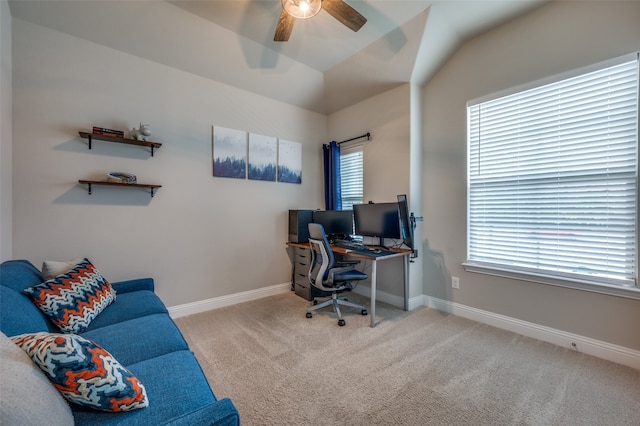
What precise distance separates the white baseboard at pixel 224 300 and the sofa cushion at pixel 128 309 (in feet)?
2.63

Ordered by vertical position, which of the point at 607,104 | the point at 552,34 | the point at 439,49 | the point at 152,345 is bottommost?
the point at 152,345

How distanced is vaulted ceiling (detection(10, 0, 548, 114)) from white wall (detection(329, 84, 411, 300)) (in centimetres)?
24

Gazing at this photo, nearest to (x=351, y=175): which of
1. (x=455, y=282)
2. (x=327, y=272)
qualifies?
(x=327, y=272)

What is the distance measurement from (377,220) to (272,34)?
241 centimetres

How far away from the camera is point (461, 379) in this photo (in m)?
1.86

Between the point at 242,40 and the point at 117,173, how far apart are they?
6.28 ft

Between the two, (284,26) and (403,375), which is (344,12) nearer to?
(284,26)

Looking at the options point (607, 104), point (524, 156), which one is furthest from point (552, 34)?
point (524, 156)

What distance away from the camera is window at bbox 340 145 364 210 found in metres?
3.91

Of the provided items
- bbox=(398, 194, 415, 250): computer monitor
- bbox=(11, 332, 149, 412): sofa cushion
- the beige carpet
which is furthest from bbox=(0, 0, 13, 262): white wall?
bbox=(398, 194, 415, 250): computer monitor

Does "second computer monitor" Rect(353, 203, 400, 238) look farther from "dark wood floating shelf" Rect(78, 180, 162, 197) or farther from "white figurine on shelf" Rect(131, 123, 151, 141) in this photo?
"white figurine on shelf" Rect(131, 123, 151, 141)

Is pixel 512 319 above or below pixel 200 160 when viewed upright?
below

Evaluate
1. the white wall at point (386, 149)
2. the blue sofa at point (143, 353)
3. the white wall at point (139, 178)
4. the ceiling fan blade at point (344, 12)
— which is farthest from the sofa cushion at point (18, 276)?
the white wall at point (386, 149)

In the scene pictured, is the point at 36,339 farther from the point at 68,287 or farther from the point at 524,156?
the point at 524,156
